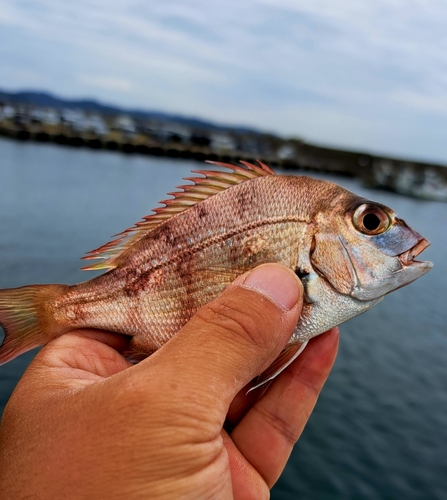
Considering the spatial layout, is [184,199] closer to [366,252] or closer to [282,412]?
[366,252]

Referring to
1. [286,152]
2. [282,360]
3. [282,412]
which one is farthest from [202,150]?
[282,360]

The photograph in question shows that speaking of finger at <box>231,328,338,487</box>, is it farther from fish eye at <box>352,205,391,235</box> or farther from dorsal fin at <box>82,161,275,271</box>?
dorsal fin at <box>82,161,275,271</box>

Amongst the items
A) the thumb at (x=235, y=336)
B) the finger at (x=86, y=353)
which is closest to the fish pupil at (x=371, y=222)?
the thumb at (x=235, y=336)

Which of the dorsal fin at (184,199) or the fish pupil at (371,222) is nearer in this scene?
the fish pupil at (371,222)

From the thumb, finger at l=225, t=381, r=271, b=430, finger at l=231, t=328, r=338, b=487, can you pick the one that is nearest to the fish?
the thumb

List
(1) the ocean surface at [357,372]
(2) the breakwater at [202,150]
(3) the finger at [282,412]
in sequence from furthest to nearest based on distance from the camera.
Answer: (2) the breakwater at [202,150] < (1) the ocean surface at [357,372] < (3) the finger at [282,412]

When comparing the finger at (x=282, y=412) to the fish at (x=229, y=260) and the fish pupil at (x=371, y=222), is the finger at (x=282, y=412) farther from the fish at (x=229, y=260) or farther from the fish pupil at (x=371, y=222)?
the fish pupil at (x=371, y=222)

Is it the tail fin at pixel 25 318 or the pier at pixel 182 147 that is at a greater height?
the tail fin at pixel 25 318

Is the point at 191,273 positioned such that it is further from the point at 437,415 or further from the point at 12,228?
the point at 12,228
